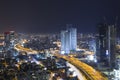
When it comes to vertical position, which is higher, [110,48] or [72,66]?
[110,48]

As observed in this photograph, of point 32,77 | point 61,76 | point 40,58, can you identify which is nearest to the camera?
point 32,77

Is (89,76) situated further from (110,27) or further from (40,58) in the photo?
(40,58)

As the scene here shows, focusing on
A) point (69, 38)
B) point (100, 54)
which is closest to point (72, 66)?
point (100, 54)

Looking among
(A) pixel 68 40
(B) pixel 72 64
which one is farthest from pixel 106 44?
(A) pixel 68 40

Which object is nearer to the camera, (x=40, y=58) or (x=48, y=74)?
(x=48, y=74)

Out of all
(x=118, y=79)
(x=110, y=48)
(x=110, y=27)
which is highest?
(x=110, y=27)

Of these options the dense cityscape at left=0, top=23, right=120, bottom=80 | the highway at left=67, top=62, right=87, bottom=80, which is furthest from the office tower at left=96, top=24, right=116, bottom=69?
the highway at left=67, top=62, right=87, bottom=80

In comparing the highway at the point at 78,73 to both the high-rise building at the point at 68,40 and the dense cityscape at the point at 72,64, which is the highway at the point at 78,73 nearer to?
the dense cityscape at the point at 72,64
